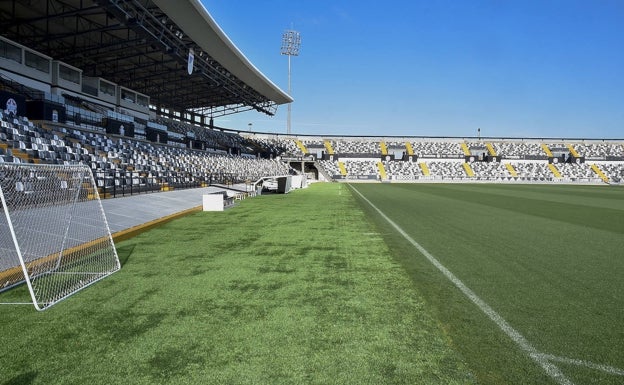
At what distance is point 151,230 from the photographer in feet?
34.2

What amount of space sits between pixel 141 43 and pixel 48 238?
892 inches

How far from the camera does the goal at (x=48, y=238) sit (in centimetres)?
536

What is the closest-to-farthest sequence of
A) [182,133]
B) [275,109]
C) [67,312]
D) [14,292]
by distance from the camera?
[67,312]
[14,292]
[182,133]
[275,109]

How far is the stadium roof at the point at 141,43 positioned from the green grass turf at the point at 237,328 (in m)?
19.5

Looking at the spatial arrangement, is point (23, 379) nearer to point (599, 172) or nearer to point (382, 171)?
point (382, 171)

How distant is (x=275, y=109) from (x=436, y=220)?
43.1m

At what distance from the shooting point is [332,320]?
161 inches

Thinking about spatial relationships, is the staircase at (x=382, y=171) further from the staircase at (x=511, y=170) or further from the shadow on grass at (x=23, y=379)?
the shadow on grass at (x=23, y=379)

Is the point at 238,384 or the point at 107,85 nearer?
the point at 238,384

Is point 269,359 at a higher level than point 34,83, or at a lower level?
lower

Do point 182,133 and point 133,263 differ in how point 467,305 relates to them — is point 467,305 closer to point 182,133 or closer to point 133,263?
point 133,263

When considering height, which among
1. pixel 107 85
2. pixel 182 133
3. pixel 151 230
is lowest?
pixel 151 230

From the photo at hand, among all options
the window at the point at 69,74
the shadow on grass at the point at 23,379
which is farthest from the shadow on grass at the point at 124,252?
the window at the point at 69,74

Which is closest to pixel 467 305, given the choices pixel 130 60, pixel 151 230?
pixel 151 230
